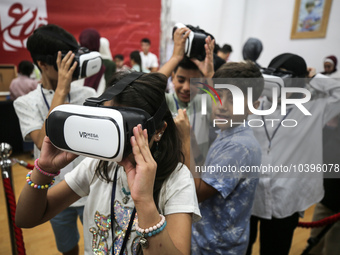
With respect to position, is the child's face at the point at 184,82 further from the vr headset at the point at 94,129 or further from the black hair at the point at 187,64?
the vr headset at the point at 94,129

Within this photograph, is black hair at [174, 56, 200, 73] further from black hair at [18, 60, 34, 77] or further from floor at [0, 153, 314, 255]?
black hair at [18, 60, 34, 77]

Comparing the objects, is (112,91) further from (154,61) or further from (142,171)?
(154,61)

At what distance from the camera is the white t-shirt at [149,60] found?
505cm

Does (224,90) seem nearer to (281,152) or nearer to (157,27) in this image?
(281,152)

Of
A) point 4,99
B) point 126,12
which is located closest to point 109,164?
point 4,99

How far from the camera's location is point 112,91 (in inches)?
25.5

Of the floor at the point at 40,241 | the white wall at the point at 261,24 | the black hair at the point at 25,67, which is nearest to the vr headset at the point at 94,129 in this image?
the floor at the point at 40,241

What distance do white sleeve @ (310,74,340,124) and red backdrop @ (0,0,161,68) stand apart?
4272mm

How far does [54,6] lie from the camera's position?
4.33 metres

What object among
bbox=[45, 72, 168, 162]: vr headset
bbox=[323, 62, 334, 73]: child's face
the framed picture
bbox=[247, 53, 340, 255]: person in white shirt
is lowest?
bbox=[247, 53, 340, 255]: person in white shirt

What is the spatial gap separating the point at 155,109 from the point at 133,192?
0.80ft

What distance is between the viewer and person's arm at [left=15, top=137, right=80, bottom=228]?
0.73m

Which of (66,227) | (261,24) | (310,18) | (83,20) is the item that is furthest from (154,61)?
(66,227)

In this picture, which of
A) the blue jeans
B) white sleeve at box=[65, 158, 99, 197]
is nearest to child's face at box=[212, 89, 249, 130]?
white sleeve at box=[65, 158, 99, 197]
